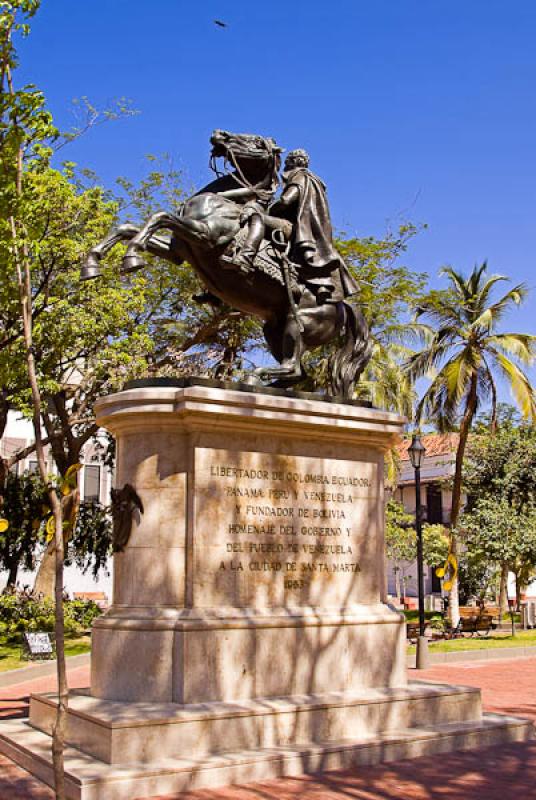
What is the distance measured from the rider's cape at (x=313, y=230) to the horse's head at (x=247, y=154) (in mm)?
330

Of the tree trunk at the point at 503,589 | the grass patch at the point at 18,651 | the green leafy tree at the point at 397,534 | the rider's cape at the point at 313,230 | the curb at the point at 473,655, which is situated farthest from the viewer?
the green leafy tree at the point at 397,534

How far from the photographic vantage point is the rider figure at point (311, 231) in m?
10.6

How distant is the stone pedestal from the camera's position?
782cm

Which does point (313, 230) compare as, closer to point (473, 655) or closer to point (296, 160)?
point (296, 160)

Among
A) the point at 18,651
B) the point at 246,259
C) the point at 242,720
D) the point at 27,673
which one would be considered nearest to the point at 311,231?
the point at 246,259

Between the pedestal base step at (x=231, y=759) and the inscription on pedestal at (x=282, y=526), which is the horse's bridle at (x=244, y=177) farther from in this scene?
the pedestal base step at (x=231, y=759)

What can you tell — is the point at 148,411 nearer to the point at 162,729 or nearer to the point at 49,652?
the point at 162,729

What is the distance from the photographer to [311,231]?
10.7 meters

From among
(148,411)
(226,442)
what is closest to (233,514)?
(226,442)

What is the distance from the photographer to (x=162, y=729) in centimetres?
747

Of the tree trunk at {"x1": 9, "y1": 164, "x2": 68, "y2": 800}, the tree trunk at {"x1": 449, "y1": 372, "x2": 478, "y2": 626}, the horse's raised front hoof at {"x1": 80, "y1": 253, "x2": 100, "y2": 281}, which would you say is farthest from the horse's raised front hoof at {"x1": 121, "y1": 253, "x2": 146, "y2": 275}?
the tree trunk at {"x1": 449, "y1": 372, "x2": 478, "y2": 626}

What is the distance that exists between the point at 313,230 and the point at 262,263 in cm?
88

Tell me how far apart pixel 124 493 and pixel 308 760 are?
300 cm

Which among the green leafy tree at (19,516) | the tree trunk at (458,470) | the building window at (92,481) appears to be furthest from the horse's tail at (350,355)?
the building window at (92,481)
